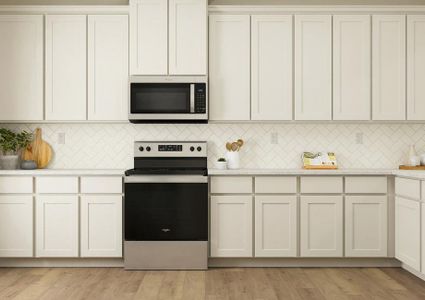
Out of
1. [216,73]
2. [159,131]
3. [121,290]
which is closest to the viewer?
[121,290]

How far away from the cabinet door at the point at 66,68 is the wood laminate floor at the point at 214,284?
1.49 meters

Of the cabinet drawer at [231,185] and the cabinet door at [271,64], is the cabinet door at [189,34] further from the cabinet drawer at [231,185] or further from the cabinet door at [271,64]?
the cabinet drawer at [231,185]

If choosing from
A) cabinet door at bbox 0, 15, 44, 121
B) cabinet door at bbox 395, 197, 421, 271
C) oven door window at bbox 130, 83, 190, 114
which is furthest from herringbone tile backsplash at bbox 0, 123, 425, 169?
cabinet door at bbox 395, 197, 421, 271

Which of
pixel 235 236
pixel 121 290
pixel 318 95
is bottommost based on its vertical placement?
pixel 121 290

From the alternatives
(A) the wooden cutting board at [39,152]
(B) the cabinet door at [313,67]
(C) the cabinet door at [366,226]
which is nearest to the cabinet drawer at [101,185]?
(A) the wooden cutting board at [39,152]

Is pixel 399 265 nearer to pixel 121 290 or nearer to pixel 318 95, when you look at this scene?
pixel 318 95

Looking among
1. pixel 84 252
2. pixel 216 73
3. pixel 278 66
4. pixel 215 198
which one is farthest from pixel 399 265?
pixel 84 252

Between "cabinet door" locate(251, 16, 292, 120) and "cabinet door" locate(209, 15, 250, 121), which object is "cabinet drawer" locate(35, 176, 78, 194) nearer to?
"cabinet door" locate(209, 15, 250, 121)

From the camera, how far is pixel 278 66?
13.9 feet

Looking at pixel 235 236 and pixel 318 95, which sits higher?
pixel 318 95

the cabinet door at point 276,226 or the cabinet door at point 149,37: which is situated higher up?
the cabinet door at point 149,37

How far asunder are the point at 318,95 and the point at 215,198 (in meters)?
1.40

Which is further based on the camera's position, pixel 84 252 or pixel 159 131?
pixel 159 131

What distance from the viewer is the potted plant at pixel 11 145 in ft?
14.1
